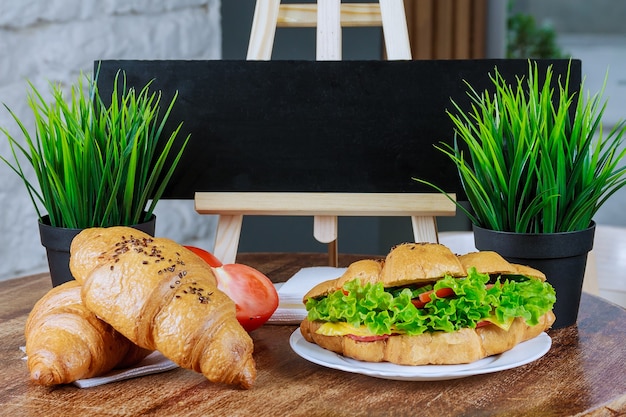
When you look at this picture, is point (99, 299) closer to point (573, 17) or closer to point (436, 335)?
point (436, 335)

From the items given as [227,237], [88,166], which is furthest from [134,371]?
[227,237]

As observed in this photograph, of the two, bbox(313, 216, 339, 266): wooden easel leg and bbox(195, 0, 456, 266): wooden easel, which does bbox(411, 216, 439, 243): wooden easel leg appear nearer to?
bbox(195, 0, 456, 266): wooden easel

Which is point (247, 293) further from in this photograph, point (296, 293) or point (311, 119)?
point (311, 119)

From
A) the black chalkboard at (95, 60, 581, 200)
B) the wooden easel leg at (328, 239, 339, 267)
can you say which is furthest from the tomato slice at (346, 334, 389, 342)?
the wooden easel leg at (328, 239, 339, 267)

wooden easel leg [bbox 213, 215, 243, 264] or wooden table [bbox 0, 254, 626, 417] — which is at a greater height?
wooden easel leg [bbox 213, 215, 243, 264]

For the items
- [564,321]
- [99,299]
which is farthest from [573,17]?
[99,299]

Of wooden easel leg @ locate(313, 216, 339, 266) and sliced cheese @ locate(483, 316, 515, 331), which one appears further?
wooden easel leg @ locate(313, 216, 339, 266)
